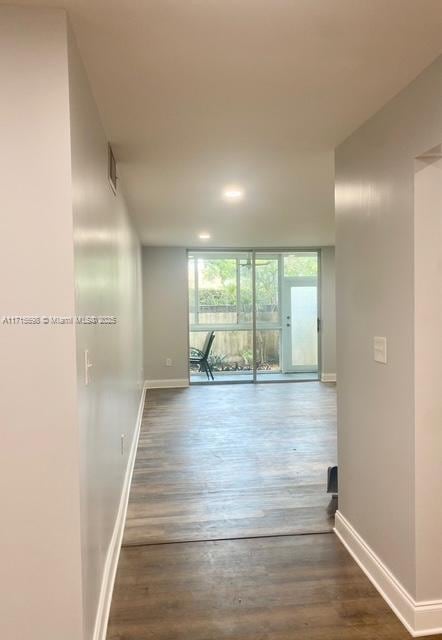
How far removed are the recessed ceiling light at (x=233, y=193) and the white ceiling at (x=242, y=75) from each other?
0.80 feet

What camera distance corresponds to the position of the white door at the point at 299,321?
24.1 feet

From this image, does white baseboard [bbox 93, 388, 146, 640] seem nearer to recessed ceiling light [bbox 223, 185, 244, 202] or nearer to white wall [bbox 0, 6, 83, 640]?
white wall [bbox 0, 6, 83, 640]

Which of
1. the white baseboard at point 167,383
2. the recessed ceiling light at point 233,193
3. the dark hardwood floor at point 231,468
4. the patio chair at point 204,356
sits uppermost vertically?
the recessed ceiling light at point 233,193

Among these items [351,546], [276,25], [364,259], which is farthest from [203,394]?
[276,25]

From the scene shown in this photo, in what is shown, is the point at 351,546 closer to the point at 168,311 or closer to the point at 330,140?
the point at 330,140

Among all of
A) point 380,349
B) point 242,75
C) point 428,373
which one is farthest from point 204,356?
point 242,75

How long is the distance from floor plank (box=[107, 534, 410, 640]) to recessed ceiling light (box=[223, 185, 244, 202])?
2.44 metres

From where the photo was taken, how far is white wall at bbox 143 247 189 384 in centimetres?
679

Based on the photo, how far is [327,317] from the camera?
7207mm

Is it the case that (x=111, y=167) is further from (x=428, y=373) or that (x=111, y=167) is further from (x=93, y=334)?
(x=428, y=373)

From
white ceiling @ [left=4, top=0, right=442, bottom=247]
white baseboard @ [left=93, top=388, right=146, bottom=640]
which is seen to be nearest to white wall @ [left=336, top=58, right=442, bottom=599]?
white ceiling @ [left=4, top=0, right=442, bottom=247]

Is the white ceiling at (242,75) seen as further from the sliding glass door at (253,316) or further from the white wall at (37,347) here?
the sliding glass door at (253,316)

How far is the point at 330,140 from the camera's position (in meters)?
2.27

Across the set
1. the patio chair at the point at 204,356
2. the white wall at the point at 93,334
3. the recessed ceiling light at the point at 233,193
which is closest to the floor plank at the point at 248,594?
the white wall at the point at 93,334
